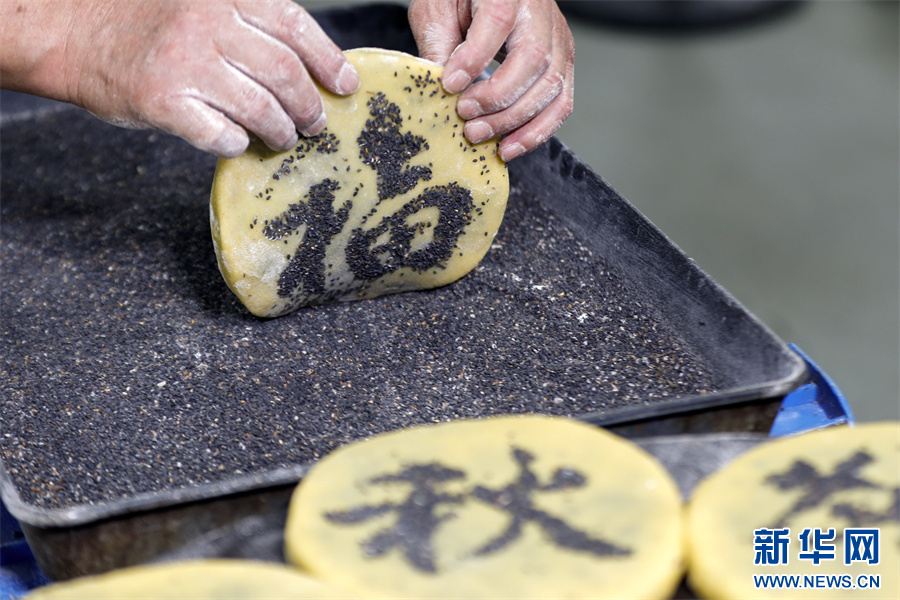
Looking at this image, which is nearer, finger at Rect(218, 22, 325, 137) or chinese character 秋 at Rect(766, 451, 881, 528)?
chinese character 秋 at Rect(766, 451, 881, 528)

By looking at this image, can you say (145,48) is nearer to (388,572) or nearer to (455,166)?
(455,166)

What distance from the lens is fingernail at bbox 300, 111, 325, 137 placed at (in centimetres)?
90

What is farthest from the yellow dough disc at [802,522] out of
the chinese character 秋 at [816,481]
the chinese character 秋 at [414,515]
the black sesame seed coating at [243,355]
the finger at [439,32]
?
the finger at [439,32]

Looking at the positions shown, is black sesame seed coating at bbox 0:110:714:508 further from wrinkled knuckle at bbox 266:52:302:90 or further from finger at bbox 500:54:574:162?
wrinkled knuckle at bbox 266:52:302:90

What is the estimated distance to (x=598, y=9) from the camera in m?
3.33

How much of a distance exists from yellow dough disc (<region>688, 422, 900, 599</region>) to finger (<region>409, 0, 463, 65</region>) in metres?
0.72

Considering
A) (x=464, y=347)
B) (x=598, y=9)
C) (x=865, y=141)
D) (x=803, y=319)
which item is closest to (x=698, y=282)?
(x=464, y=347)

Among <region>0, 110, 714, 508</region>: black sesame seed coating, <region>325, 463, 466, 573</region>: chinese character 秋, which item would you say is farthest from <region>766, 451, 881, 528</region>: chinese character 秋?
<region>0, 110, 714, 508</region>: black sesame seed coating

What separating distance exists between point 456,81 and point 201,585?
0.64 meters

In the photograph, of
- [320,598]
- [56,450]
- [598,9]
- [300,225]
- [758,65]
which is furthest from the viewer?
[598,9]

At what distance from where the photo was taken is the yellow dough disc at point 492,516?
0.49m

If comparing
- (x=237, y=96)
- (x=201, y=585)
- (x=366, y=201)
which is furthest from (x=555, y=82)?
(x=201, y=585)

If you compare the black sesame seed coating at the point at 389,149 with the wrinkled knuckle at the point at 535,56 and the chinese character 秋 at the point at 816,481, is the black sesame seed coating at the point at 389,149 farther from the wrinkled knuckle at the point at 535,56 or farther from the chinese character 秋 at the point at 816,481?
the chinese character 秋 at the point at 816,481

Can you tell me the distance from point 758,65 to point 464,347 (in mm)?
2537
